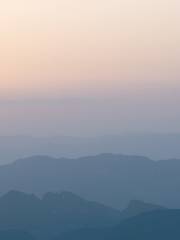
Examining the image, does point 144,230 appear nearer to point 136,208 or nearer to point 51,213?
point 136,208

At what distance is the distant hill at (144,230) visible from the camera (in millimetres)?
129250

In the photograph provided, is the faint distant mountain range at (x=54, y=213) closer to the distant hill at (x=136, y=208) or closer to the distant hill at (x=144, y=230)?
the distant hill at (x=136, y=208)

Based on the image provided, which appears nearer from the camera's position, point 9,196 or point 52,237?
point 52,237

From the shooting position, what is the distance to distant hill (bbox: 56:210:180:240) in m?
129

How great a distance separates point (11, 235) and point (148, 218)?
23.5 m

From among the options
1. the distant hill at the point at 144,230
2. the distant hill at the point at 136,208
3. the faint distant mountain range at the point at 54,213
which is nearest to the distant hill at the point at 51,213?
the faint distant mountain range at the point at 54,213

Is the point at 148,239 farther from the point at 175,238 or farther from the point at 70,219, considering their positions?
the point at 70,219

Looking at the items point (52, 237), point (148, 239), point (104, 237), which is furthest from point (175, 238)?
point (52, 237)

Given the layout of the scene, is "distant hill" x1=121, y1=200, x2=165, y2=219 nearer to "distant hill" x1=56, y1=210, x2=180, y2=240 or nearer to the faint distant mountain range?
the faint distant mountain range

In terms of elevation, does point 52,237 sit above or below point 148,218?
below

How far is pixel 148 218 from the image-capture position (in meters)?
136

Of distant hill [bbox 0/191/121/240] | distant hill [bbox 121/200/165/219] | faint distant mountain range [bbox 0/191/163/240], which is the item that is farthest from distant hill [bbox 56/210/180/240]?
distant hill [bbox 121/200/165/219]

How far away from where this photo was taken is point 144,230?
132 meters

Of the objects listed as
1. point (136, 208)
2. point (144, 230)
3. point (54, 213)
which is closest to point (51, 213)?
point (54, 213)
